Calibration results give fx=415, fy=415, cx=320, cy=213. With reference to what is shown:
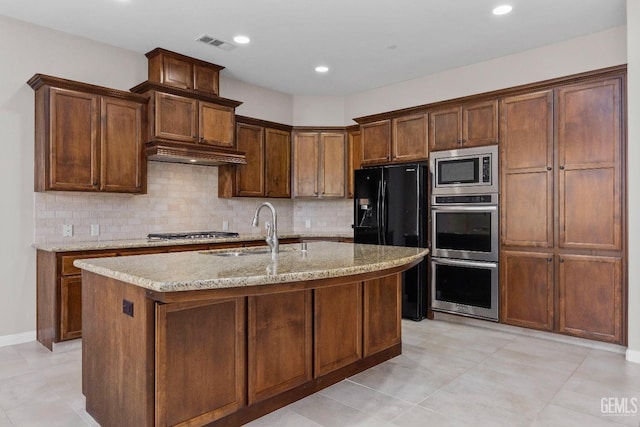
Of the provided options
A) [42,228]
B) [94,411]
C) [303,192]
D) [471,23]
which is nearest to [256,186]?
[303,192]

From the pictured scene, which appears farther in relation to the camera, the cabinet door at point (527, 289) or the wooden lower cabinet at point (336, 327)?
the cabinet door at point (527, 289)

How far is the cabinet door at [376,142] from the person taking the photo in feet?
16.9

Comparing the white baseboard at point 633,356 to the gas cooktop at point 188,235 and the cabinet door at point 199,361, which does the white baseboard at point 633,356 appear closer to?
the cabinet door at point 199,361

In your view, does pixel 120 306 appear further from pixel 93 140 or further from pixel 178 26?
pixel 178 26

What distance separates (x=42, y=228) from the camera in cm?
390

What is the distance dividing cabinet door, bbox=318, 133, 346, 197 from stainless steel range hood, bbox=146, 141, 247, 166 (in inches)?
50.7

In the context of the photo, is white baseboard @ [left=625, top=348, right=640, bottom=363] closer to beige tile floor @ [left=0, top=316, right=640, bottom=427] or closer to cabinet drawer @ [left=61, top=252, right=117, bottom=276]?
beige tile floor @ [left=0, top=316, right=640, bottom=427]

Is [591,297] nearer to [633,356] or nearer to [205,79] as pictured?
[633,356]

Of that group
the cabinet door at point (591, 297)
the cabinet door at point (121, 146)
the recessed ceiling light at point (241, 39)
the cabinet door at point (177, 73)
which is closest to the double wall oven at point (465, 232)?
the cabinet door at point (591, 297)

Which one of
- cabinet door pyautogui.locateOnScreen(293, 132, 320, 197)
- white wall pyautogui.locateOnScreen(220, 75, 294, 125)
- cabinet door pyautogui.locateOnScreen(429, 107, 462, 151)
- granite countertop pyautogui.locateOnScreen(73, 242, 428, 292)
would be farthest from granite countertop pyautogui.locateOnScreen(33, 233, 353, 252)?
cabinet door pyautogui.locateOnScreen(429, 107, 462, 151)

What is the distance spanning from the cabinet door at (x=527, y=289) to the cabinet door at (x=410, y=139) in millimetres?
1488

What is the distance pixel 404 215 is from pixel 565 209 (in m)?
1.60

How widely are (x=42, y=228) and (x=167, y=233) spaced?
1.24m

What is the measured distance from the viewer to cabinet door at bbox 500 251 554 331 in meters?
3.93
